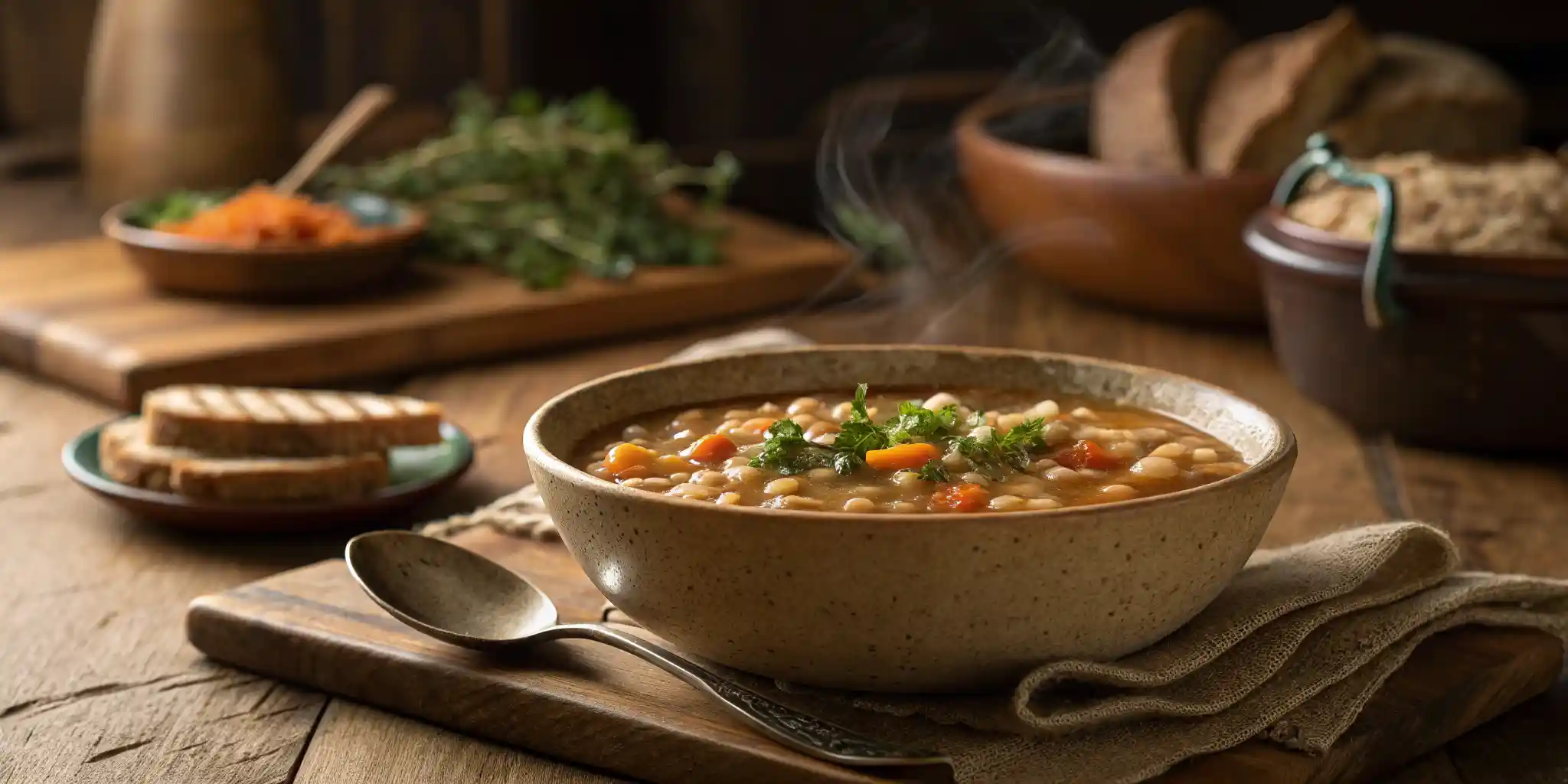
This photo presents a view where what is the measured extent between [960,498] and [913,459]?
11cm

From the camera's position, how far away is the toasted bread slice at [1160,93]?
10.7 feet

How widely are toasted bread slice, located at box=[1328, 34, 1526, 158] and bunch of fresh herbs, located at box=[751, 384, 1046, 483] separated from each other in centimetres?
169

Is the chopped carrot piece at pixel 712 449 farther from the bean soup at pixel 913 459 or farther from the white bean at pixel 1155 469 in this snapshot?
the white bean at pixel 1155 469

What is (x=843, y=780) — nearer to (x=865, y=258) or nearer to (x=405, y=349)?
(x=405, y=349)

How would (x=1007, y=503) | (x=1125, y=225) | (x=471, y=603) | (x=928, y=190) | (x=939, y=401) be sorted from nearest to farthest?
(x=1007, y=503)
(x=471, y=603)
(x=939, y=401)
(x=1125, y=225)
(x=928, y=190)

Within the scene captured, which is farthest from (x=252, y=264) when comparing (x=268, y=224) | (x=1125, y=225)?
(x=1125, y=225)

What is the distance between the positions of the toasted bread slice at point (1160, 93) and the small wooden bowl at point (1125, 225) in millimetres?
96

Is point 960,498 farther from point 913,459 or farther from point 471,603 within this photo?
point 471,603

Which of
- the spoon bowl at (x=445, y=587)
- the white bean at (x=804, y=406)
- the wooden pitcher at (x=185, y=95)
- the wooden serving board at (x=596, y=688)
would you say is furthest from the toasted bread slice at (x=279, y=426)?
the wooden pitcher at (x=185, y=95)

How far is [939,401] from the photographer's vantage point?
1.84 metres

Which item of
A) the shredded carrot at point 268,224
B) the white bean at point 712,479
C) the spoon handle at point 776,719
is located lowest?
the shredded carrot at point 268,224

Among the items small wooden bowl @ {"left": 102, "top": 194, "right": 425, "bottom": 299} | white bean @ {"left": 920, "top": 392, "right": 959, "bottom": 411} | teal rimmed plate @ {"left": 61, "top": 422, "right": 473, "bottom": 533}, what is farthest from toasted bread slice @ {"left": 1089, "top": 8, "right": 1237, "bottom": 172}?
teal rimmed plate @ {"left": 61, "top": 422, "right": 473, "bottom": 533}

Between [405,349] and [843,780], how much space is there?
1869mm

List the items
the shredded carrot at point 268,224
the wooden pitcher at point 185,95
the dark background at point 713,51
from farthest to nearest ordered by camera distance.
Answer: the dark background at point 713,51
the wooden pitcher at point 185,95
the shredded carrot at point 268,224
